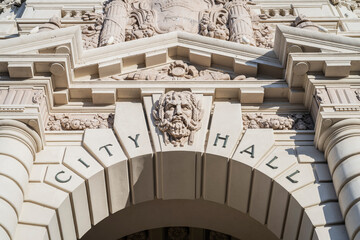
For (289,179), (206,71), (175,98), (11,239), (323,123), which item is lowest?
(11,239)

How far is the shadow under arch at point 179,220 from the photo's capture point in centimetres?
1291

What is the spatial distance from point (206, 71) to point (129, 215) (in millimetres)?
3821

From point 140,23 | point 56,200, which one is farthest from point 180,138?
point 140,23

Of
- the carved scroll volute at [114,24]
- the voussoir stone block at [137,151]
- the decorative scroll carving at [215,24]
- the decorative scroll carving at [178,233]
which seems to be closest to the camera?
the voussoir stone block at [137,151]

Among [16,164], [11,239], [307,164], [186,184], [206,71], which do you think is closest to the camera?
[11,239]

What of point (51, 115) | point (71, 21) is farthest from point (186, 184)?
point (71, 21)

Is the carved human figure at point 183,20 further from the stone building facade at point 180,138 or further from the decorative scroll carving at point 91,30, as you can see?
the stone building facade at point 180,138

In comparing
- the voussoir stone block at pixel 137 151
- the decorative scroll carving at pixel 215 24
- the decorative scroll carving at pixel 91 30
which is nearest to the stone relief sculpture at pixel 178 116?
the voussoir stone block at pixel 137 151

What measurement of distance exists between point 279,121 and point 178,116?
7.34 feet

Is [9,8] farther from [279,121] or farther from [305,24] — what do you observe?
[279,121]

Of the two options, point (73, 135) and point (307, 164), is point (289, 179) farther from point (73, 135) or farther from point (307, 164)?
point (73, 135)

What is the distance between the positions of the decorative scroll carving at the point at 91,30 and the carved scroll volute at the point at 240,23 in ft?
12.1

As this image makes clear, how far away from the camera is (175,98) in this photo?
12328 millimetres

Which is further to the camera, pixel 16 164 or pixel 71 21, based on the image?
pixel 71 21
